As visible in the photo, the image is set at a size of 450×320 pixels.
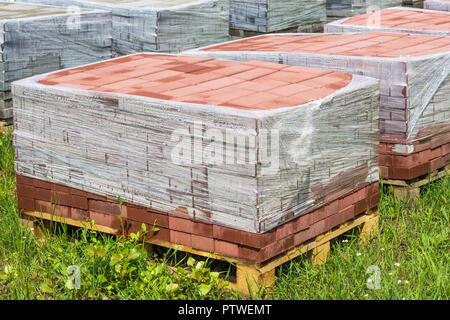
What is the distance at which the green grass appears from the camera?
3.74m

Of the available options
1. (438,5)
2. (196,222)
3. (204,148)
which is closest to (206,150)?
(204,148)

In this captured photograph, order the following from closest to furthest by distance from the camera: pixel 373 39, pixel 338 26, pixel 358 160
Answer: pixel 358 160, pixel 373 39, pixel 338 26

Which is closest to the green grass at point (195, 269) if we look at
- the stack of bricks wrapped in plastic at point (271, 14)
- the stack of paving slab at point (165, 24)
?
the stack of paving slab at point (165, 24)

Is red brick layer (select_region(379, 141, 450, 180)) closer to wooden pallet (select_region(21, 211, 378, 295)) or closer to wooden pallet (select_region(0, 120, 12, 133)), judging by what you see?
wooden pallet (select_region(21, 211, 378, 295))

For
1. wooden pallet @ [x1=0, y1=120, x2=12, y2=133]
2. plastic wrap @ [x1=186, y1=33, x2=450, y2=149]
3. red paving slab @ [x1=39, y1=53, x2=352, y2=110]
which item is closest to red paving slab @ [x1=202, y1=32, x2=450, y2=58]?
plastic wrap @ [x1=186, y1=33, x2=450, y2=149]

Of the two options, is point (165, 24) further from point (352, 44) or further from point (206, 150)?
point (206, 150)

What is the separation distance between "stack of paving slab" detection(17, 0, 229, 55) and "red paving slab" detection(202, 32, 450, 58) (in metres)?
0.70

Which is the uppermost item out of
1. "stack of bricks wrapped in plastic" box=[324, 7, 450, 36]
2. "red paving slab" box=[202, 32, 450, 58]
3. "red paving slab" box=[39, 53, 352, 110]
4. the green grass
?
"stack of bricks wrapped in plastic" box=[324, 7, 450, 36]

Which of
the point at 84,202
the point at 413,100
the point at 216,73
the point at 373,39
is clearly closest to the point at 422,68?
the point at 413,100

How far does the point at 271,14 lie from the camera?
6789 mm

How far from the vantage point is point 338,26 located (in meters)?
6.05

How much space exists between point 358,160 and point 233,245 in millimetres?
885

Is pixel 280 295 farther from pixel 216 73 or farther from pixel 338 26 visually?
pixel 338 26

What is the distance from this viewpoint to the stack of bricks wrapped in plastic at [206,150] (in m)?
3.68
